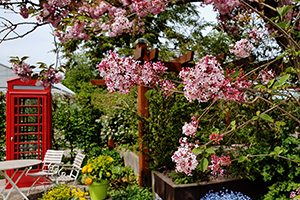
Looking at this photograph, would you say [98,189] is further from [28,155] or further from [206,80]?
[206,80]

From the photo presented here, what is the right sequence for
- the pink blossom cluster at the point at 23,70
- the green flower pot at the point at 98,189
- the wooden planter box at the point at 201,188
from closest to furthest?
1. the pink blossom cluster at the point at 23,70
2. the wooden planter box at the point at 201,188
3. the green flower pot at the point at 98,189

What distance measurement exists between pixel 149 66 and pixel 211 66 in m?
0.59

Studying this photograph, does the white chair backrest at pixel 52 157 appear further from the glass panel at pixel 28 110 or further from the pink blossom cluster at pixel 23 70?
the pink blossom cluster at pixel 23 70

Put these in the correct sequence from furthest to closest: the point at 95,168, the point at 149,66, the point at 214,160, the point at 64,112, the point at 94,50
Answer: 1. the point at 94,50
2. the point at 64,112
3. the point at 95,168
4. the point at 214,160
5. the point at 149,66

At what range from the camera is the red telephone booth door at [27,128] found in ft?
16.9

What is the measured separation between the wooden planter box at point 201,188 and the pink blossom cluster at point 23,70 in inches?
97.6

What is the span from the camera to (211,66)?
1.33 m

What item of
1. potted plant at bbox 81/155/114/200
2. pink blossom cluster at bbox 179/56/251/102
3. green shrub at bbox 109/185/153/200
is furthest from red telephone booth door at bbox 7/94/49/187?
pink blossom cluster at bbox 179/56/251/102

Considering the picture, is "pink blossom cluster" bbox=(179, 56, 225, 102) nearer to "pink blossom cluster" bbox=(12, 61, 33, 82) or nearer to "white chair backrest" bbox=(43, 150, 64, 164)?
"pink blossom cluster" bbox=(12, 61, 33, 82)

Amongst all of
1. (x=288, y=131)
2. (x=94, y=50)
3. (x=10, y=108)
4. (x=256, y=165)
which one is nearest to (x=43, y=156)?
(x=10, y=108)

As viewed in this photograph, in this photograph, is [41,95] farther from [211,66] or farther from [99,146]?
[211,66]

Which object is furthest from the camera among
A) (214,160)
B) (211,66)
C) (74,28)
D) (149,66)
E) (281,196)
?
(74,28)

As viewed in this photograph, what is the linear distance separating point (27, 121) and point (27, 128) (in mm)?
164

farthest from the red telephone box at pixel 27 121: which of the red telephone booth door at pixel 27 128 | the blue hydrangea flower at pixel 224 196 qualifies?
the blue hydrangea flower at pixel 224 196
